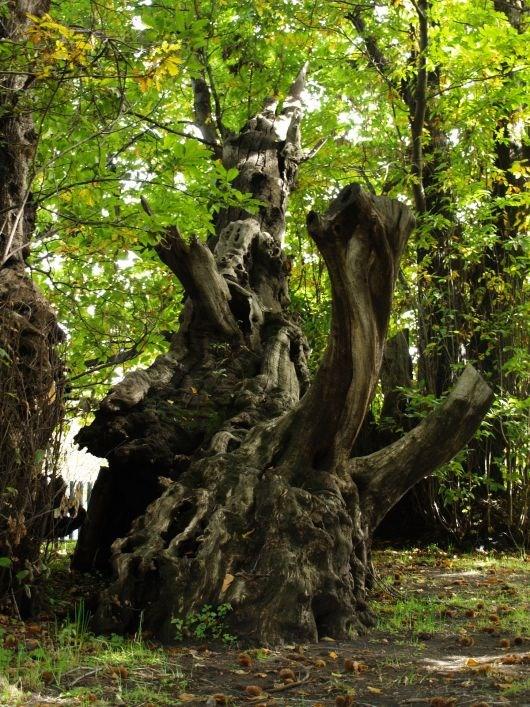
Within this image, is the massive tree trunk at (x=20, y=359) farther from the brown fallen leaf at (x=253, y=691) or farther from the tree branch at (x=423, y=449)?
the tree branch at (x=423, y=449)

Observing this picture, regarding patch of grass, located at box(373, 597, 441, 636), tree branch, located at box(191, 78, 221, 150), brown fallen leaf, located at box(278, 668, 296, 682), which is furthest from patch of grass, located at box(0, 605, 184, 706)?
tree branch, located at box(191, 78, 221, 150)

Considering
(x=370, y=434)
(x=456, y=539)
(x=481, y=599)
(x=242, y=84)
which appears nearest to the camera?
(x=481, y=599)

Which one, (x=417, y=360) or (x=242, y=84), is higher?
(x=242, y=84)

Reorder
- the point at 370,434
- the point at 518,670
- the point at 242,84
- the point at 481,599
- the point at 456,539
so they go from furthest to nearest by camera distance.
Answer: the point at 242,84 < the point at 370,434 < the point at 456,539 < the point at 481,599 < the point at 518,670

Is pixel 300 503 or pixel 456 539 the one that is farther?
pixel 456 539

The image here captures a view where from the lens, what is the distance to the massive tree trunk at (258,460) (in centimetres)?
470

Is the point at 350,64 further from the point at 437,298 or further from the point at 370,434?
the point at 370,434

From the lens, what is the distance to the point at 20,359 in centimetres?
498

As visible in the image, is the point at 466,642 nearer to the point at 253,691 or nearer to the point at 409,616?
the point at 409,616

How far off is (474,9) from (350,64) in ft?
8.92

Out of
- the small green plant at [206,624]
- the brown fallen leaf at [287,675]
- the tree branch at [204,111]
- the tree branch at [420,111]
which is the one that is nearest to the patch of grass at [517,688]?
the brown fallen leaf at [287,675]

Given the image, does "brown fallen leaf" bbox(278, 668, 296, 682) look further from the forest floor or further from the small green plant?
the small green plant

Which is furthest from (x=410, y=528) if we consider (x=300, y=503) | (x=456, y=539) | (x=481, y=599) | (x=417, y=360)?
(x=300, y=503)

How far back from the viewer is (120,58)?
5.50m
